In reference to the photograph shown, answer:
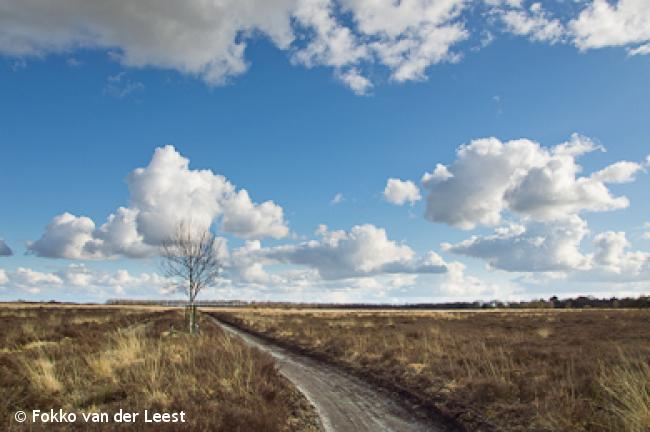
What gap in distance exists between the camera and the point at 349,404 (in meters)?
11.2

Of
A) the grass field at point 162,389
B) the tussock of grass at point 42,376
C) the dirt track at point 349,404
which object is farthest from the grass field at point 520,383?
the tussock of grass at point 42,376

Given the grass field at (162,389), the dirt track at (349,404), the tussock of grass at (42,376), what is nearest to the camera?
the grass field at (162,389)

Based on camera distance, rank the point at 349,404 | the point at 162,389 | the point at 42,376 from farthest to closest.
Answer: the point at 349,404 < the point at 42,376 < the point at 162,389

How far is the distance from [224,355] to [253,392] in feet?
12.1

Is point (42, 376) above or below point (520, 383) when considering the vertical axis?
above

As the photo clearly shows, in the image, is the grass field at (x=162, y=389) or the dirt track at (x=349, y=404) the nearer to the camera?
the grass field at (x=162, y=389)

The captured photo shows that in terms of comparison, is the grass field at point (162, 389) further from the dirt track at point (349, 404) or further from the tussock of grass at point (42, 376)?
the dirt track at point (349, 404)

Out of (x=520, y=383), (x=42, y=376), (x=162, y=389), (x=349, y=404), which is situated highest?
(x=42, y=376)

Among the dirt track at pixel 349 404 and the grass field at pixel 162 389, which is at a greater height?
the grass field at pixel 162 389

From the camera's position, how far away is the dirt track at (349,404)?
30.3ft

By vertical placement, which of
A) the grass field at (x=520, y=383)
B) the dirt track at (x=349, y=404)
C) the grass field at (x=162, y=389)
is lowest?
the dirt track at (x=349, y=404)

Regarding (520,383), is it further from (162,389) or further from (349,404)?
(162,389)

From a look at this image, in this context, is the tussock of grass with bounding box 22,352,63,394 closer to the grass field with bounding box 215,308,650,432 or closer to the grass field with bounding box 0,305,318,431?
the grass field with bounding box 0,305,318,431

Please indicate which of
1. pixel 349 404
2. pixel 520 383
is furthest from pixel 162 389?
pixel 520 383
